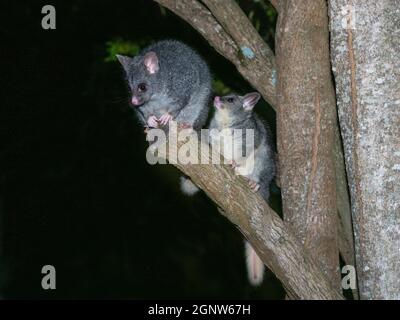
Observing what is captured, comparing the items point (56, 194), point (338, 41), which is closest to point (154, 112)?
point (338, 41)

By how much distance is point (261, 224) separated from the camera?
4.06 metres

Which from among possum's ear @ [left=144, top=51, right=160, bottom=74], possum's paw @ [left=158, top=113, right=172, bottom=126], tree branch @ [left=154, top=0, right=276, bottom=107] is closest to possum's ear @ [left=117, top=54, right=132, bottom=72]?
possum's ear @ [left=144, top=51, right=160, bottom=74]

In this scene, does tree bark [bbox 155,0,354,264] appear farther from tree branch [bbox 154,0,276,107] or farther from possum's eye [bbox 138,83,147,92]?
possum's eye [bbox 138,83,147,92]

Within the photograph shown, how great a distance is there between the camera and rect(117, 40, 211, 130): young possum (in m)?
5.03

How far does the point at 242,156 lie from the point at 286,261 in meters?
1.46

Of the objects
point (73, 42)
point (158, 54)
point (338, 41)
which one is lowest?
point (338, 41)

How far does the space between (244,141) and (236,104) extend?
1.01 ft

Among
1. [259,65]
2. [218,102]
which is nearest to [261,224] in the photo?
[259,65]

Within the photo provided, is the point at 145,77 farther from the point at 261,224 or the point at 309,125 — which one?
the point at 261,224

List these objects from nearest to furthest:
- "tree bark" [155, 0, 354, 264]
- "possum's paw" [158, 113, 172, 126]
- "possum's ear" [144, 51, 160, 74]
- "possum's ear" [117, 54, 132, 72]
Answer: "possum's paw" [158, 113, 172, 126] < "tree bark" [155, 0, 354, 264] < "possum's ear" [144, 51, 160, 74] < "possum's ear" [117, 54, 132, 72]

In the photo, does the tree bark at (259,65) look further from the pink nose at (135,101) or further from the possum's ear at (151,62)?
the pink nose at (135,101)

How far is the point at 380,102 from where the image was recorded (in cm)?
394

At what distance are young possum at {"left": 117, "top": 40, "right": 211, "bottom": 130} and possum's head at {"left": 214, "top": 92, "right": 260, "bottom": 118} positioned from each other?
1.17 feet

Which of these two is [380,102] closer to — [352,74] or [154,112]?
[352,74]
